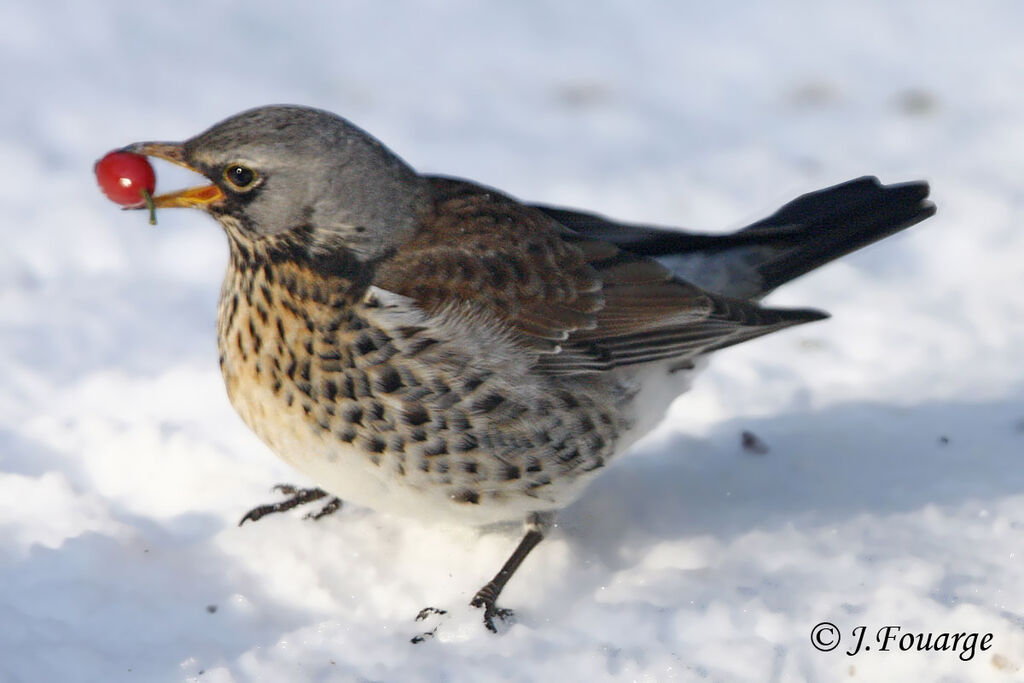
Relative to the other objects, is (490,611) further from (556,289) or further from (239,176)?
(239,176)

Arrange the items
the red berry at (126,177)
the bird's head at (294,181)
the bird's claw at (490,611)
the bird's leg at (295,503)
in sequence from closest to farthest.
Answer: the bird's head at (294,181) → the red berry at (126,177) → the bird's claw at (490,611) → the bird's leg at (295,503)

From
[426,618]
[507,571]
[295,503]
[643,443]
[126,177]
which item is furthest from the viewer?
[643,443]

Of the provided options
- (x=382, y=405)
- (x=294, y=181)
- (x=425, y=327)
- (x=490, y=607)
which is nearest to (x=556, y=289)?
(x=425, y=327)

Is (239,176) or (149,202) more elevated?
(239,176)

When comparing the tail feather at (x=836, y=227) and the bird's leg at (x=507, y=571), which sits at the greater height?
the tail feather at (x=836, y=227)

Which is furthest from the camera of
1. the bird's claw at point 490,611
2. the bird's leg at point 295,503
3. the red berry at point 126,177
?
the bird's leg at point 295,503

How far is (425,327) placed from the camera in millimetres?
4137

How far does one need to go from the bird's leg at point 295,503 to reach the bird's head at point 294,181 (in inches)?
45.9

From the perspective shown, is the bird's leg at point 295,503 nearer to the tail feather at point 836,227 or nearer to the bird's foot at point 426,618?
the bird's foot at point 426,618

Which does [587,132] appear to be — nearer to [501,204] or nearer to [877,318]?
[877,318]

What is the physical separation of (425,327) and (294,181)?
60cm

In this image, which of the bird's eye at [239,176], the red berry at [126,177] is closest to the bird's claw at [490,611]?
the bird's eye at [239,176]

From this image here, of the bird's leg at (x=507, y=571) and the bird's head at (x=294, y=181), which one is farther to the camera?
the bird's leg at (x=507, y=571)

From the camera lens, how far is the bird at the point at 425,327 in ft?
13.5
